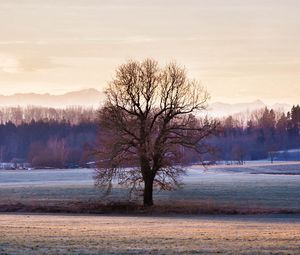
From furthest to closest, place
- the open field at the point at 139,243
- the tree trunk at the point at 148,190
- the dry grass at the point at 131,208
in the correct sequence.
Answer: the tree trunk at the point at 148,190, the dry grass at the point at 131,208, the open field at the point at 139,243

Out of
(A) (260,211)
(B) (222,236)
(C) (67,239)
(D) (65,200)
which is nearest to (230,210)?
(A) (260,211)

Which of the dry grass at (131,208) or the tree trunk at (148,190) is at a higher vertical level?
the tree trunk at (148,190)

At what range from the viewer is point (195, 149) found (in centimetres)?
5931

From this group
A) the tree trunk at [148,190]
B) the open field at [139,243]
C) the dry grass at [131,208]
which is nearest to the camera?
the open field at [139,243]

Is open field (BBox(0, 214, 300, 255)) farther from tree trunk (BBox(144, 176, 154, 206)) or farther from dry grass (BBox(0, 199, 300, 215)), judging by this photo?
tree trunk (BBox(144, 176, 154, 206))

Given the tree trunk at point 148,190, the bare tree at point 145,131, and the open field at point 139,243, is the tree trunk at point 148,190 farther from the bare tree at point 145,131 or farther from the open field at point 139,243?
the open field at point 139,243

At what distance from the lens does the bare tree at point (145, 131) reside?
191 ft

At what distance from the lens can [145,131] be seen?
58.5 meters

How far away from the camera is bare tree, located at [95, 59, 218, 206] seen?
58094mm

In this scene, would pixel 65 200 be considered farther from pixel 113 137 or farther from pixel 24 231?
pixel 24 231

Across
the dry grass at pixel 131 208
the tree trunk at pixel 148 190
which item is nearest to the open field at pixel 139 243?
the dry grass at pixel 131 208

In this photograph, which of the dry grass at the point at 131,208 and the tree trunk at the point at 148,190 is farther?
the tree trunk at the point at 148,190

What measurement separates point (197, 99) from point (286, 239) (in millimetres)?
36353

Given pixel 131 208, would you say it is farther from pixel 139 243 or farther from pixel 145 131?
pixel 139 243
